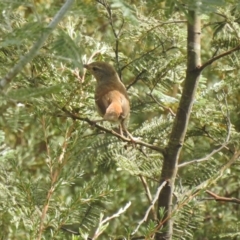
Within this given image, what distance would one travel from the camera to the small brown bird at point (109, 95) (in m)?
3.59

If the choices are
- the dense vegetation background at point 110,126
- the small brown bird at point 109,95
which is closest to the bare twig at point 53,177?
the dense vegetation background at point 110,126

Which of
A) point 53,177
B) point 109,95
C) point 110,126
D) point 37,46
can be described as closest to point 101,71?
point 109,95

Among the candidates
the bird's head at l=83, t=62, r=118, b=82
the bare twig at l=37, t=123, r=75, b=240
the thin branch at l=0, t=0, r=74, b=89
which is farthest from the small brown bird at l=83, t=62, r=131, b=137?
the thin branch at l=0, t=0, r=74, b=89

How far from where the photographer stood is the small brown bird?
11.8 ft

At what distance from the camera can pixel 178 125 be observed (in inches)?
118

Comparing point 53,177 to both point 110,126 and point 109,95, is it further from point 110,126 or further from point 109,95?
point 109,95

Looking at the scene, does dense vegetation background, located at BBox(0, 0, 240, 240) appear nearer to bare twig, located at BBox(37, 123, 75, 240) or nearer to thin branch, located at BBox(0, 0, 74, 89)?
bare twig, located at BBox(37, 123, 75, 240)

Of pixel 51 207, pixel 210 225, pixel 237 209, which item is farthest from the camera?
pixel 237 209

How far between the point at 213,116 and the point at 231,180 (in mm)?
1376

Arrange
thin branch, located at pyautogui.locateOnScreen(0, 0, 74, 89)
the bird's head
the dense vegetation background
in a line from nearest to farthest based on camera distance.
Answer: thin branch, located at pyautogui.locateOnScreen(0, 0, 74, 89)
the dense vegetation background
the bird's head

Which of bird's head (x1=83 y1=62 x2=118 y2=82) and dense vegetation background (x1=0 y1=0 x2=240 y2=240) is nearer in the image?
dense vegetation background (x1=0 y1=0 x2=240 y2=240)

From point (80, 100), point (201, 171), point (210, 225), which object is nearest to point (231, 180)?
point (210, 225)

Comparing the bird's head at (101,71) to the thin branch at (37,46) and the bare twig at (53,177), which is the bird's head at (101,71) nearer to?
the bare twig at (53,177)

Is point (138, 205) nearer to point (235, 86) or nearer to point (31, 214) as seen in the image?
point (235, 86)
